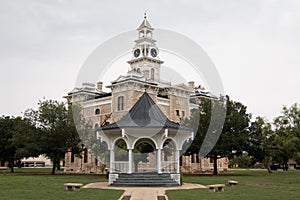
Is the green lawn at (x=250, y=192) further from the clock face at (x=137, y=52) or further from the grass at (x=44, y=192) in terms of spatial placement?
the clock face at (x=137, y=52)

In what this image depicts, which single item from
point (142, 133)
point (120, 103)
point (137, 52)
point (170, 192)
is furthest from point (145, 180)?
point (137, 52)

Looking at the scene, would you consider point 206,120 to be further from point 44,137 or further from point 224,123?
point 44,137

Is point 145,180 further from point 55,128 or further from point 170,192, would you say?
point 55,128

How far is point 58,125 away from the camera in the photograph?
4231 cm

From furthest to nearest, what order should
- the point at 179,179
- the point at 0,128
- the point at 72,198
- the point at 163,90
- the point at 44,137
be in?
the point at 163,90 < the point at 0,128 < the point at 44,137 < the point at 179,179 < the point at 72,198

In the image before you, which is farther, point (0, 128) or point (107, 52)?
point (0, 128)

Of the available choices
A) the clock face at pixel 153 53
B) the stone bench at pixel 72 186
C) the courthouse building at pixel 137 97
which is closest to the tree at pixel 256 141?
the courthouse building at pixel 137 97

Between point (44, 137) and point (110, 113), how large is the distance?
13524 millimetres

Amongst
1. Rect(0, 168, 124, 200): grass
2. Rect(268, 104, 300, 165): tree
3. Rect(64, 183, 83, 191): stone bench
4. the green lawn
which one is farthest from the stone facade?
Rect(64, 183, 83, 191): stone bench

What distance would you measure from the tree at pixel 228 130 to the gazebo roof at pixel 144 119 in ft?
58.4

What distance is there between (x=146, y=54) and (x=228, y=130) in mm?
22895

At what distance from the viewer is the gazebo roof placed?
24.4 meters

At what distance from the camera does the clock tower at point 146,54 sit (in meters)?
61.6

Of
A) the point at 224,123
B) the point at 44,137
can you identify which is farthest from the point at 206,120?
the point at 44,137
